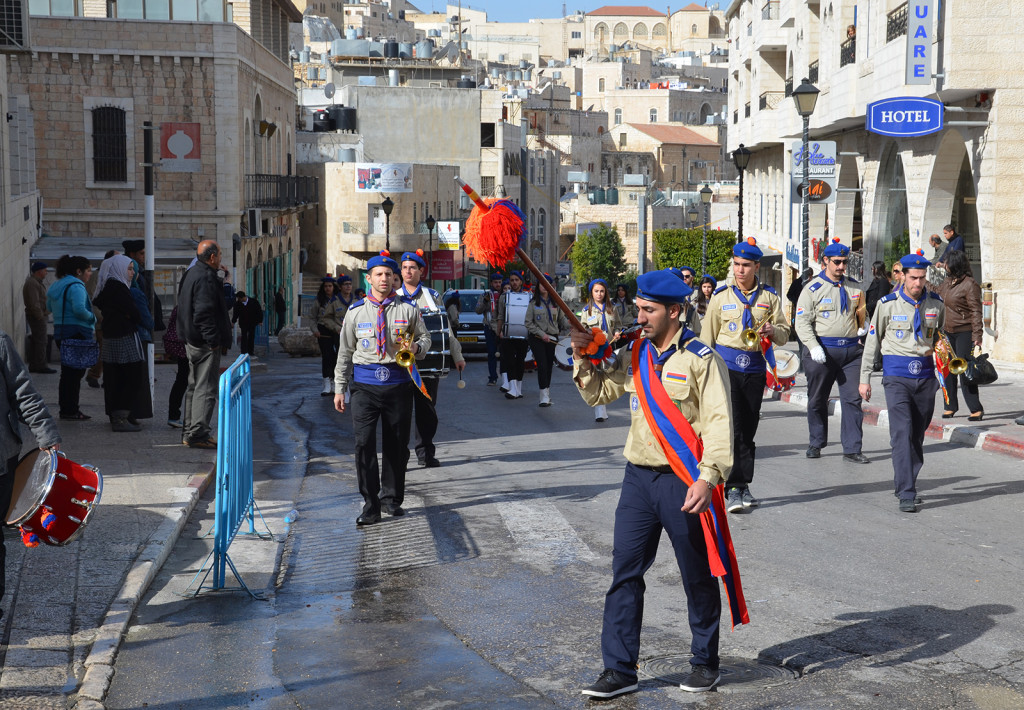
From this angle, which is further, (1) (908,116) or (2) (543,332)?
(1) (908,116)

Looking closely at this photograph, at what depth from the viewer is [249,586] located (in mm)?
7559

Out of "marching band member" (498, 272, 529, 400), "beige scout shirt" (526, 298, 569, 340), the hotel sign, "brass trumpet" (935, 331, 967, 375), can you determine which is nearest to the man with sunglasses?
"brass trumpet" (935, 331, 967, 375)

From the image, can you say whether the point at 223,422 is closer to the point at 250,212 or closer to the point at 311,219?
the point at 250,212

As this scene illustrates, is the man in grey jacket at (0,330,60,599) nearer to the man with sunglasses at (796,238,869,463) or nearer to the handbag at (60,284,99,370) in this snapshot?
the man with sunglasses at (796,238,869,463)

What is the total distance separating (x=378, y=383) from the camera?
9.28 m

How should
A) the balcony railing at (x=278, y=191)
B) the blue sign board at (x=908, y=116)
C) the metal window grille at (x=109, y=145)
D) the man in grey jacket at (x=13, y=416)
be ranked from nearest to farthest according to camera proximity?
the man in grey jacket at (x=13, y=416) < the blue sign board at (x=908, y=116) < the metal window grille at (x=109, y=145) < the balcony railing at (x=278, y=191)

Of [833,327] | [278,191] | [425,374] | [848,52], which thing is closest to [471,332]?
[848,52]

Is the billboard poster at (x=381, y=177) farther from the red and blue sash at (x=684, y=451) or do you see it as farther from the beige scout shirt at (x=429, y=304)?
the red and blue sash at (x=684, y=451)

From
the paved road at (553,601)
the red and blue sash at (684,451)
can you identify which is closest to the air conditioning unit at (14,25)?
the paved road at (553,601)

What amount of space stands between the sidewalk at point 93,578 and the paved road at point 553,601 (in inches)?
6.1

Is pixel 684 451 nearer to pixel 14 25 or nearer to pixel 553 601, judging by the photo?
pixel 553 601

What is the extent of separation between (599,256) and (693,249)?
83.1 ft

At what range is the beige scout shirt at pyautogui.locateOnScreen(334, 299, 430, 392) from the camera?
9.32m

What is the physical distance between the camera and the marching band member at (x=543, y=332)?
16.8m
